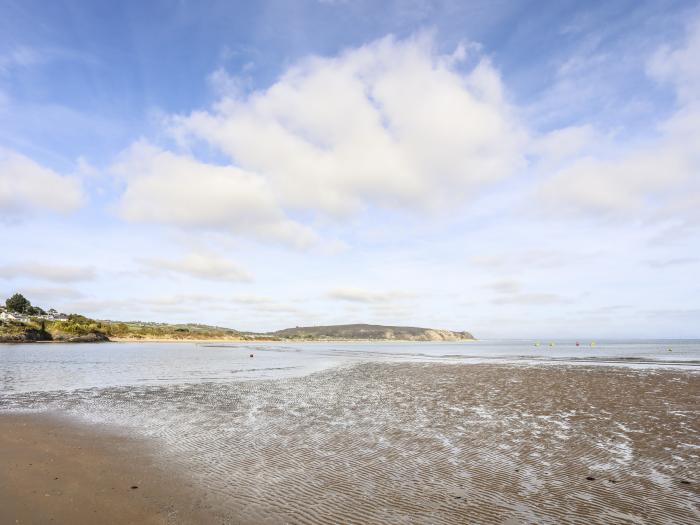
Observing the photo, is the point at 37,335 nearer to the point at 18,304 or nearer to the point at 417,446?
the point at 18,304

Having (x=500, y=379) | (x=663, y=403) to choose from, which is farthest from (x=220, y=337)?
(x=663, y=403)

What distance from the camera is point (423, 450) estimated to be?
12039 millimetres

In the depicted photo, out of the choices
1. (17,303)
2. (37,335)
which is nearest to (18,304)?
(17,303)

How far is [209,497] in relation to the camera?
8383 millimetres

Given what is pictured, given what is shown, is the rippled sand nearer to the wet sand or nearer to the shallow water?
the shallow water

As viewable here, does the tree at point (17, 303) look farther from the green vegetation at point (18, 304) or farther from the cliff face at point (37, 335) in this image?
the cliff face at point (37, 335)

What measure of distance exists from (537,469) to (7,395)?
991 inches

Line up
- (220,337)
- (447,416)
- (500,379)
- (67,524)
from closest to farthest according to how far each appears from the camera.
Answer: (67,524) < (447,416) < (500,379) < (220,337)

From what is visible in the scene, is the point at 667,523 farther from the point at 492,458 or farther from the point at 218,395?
the point at 218,395

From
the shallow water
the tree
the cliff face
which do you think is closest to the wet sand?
the shallow water

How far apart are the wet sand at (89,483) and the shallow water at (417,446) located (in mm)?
637

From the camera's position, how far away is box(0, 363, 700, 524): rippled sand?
7973 millimetres

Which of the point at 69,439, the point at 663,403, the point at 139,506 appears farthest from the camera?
the point at 663,403

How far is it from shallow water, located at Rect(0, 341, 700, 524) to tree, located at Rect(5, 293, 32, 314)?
168m
